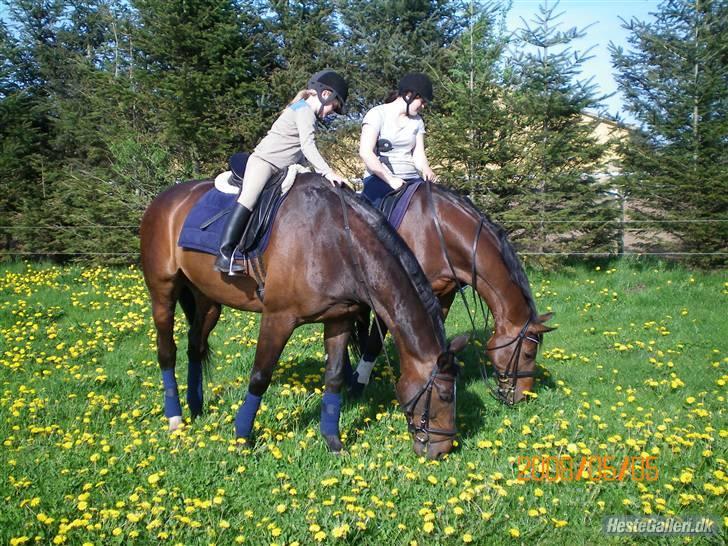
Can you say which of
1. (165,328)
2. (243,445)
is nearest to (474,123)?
(165,328)

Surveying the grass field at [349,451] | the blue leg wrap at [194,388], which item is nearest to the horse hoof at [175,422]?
the grass field at [349,451]

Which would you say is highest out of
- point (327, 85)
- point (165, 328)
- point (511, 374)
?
point (327, 85)

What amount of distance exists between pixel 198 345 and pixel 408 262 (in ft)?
8.10

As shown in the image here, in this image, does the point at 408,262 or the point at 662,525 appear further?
the point at 408,262

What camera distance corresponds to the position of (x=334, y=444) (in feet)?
15.9

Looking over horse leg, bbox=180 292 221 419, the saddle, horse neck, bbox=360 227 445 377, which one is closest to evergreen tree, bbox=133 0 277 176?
horse leg, bbox=180 292 221 419

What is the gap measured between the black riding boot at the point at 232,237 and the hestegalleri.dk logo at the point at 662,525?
3179 millimetres

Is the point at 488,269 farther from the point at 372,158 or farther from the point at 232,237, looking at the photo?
the point at 232,237

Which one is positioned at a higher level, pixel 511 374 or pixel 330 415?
pixel 511 374

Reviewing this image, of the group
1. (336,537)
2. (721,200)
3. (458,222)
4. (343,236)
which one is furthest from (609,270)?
(336,537)

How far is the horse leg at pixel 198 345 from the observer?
18.6 feet

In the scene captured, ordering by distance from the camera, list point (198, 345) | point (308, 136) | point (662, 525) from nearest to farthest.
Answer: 1. point (662, 525)
2. point (308, 136)
3. point (198, 345)

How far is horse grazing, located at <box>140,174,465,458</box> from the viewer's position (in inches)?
171

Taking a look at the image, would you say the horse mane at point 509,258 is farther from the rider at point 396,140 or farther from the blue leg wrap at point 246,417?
the blue leg wrap at point 246,417
